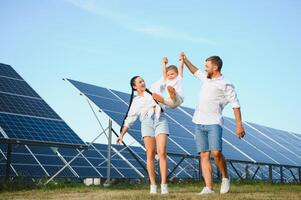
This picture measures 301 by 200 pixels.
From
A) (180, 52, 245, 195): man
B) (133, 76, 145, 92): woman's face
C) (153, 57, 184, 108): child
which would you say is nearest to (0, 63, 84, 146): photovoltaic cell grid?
(133, 76, 145, 92): woman's face

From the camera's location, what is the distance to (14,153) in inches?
493

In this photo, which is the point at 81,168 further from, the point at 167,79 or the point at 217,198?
the point at 217,198

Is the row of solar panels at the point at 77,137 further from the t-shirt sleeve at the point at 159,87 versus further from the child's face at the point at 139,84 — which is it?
the t-shirt sleeve at the point at 159,87

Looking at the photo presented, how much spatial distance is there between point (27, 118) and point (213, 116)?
17.1 ft

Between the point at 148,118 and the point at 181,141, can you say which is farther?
the point at 181,141

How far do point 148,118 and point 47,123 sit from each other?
13.9 ft

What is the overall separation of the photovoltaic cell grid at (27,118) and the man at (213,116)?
3876mm

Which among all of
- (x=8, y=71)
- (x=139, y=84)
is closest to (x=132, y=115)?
(x=139, y=84)

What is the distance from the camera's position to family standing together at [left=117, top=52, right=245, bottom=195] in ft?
19.5

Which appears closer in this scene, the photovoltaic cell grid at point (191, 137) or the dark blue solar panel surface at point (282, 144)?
the photovoltaic cell grid at point (191, 137)

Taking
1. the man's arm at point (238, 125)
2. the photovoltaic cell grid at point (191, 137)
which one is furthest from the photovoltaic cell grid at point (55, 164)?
the man's arm at point (238, 125)

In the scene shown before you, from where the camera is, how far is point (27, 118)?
990 cm

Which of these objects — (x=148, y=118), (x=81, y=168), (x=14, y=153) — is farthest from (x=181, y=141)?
(x=148, y=118)

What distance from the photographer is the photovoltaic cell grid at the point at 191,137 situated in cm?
1230
